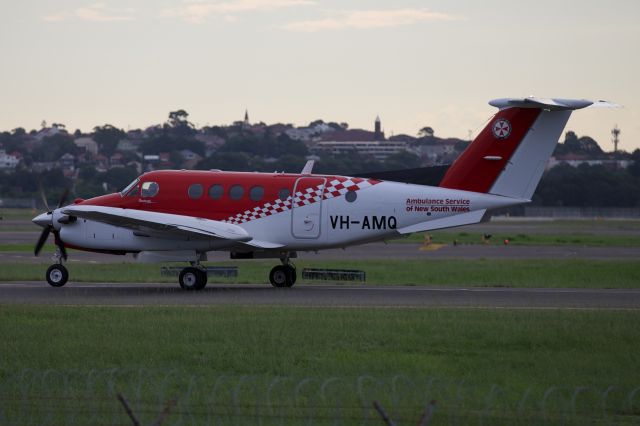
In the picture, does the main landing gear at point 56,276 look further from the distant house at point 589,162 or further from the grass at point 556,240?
the distant house at point 589,162

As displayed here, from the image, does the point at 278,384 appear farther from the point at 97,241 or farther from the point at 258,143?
the point at 258,143

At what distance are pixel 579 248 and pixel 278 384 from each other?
48.7 m

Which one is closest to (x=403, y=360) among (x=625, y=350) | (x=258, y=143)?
(x=625, y=350)

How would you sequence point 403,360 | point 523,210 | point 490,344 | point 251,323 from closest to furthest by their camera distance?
point 403,360 → point 490,344 → point 251,323 → point 523,210

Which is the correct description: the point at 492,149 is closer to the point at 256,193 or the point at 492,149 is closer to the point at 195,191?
the point at 256,193

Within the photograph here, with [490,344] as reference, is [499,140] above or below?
above

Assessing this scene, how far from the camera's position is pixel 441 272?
39688 mm

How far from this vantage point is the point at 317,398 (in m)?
15.7

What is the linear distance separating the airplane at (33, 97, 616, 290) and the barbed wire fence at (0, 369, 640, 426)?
14023mm

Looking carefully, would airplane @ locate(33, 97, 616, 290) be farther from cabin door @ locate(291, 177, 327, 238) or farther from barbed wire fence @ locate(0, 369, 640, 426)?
barbed wire fence @ locate(0, 369, 640, 426)

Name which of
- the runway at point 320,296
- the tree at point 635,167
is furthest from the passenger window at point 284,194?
the tree at point 635,167

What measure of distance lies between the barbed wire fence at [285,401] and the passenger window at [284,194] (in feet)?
48.6

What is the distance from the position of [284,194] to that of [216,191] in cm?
211

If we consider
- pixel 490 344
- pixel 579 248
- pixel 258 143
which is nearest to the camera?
pixel 490 344
